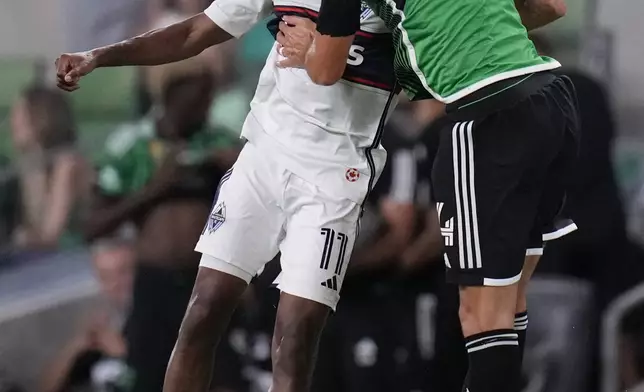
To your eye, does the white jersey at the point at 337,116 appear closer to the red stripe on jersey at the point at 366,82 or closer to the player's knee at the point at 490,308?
the red stripe on jersey at the point at 366,82

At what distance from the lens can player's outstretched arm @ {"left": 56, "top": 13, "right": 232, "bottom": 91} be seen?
5.43 feet

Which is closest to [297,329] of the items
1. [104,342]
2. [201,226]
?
[201,226]

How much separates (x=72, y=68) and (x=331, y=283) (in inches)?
23.2

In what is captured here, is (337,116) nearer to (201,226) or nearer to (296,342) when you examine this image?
(296,342)

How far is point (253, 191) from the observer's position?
5.38 ft

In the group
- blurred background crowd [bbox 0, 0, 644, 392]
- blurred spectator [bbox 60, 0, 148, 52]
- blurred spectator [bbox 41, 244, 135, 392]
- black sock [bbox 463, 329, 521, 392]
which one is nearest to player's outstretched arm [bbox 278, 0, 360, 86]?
black sock [bbox 463, 329, 521, 392]

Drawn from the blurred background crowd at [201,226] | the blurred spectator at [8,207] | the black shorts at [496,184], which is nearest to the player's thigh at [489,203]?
the black shorts at [496,184]

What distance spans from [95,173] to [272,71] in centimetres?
87

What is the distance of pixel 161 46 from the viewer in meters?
1.70

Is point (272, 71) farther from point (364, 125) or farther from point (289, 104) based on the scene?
point (364, 125)

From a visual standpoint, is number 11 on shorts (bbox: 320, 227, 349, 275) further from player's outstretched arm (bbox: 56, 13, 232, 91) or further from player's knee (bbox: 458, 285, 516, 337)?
player's outstretched arm (bbox: 56, 13, 232, 91)

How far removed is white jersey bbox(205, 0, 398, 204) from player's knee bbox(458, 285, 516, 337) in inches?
12.2

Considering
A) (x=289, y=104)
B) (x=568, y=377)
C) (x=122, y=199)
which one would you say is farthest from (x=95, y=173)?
(x=568, y=377)

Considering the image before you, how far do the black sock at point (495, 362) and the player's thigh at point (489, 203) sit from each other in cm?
8
